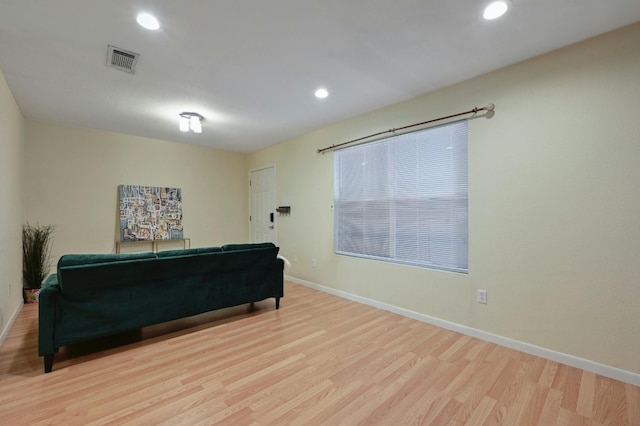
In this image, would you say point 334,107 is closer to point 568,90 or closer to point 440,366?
point 568,90

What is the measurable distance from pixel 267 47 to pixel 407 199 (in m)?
2.11

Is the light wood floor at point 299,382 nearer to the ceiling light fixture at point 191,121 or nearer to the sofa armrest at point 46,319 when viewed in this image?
the sofa armrest at point 46,319

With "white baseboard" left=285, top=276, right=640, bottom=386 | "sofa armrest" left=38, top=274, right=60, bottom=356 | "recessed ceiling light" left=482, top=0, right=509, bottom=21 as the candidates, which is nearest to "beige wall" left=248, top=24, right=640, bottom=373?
"white baseboard" left=285, top=276, right=640, bottom=386

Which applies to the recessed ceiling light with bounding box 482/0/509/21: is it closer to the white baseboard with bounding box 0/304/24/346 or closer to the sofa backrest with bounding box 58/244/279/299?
the sofa backrest with bounding box 58/244/279/299

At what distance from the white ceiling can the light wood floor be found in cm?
244

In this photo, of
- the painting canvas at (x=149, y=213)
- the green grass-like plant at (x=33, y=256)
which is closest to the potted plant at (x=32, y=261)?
the green grass-like plant at (x=33, y=256)

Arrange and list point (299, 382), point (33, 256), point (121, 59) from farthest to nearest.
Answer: point (33, 256) < point (121, 59) < point (299, 382)

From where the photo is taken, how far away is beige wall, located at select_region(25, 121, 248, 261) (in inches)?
158

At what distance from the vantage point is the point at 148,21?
6.31 feet

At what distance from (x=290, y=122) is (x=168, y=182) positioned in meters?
2.61

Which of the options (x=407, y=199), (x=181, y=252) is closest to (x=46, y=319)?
(x=181, y=252)

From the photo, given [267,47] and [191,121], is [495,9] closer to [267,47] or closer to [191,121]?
[267,47]

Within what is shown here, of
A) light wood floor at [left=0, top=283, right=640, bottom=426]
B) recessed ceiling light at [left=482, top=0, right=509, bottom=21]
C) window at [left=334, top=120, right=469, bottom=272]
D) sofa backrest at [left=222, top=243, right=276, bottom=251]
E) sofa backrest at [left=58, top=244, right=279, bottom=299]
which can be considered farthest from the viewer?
sofa backrest at [left=222, top=243, right=276, bottom=251]

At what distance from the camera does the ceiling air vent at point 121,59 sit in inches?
89.4
